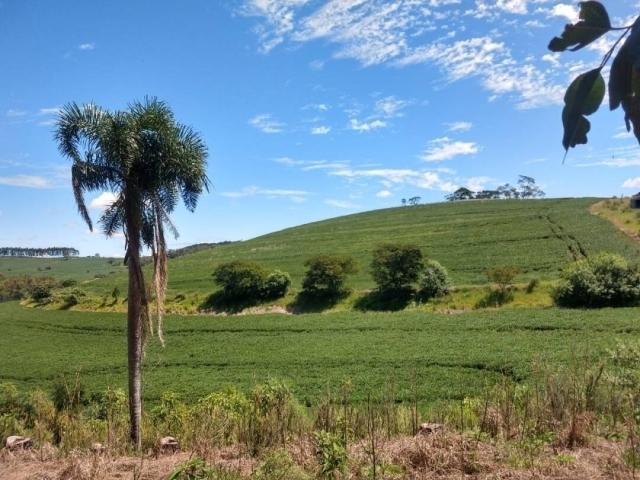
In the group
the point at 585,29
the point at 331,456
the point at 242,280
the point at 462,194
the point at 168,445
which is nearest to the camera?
the point at 585,29

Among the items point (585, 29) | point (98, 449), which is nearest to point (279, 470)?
point (98, 449)

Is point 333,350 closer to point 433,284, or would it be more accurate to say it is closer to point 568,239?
point 433,284

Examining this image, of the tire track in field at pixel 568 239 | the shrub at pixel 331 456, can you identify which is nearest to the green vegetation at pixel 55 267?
the tire track in field at pixel 568 239

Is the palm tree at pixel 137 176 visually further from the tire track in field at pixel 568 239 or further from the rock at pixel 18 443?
the tire track in field at pixel 568 239

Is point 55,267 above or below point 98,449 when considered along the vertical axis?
above

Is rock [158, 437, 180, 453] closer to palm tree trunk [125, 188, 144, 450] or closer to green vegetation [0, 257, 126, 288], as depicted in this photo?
palm tree trunk [125, 188, 144, 450]

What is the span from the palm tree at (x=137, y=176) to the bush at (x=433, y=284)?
29.3 metres

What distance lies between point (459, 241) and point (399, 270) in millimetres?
22520

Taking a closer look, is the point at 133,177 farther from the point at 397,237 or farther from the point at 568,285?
the point at 397,237

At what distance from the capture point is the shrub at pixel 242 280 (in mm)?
44719

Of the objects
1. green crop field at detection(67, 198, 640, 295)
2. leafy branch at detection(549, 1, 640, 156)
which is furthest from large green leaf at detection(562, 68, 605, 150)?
green crop field at detection(67, 198, 640, 295)

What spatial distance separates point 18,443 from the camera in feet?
20.1

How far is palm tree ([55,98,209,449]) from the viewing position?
10.1 m

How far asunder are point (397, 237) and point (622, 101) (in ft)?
221
